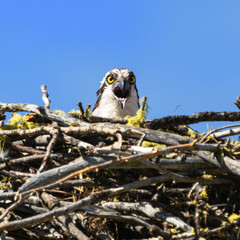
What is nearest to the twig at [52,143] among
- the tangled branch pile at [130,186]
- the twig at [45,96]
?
the tangled branch pile at [130,186]

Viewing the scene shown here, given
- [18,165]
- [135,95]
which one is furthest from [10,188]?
[135,95]

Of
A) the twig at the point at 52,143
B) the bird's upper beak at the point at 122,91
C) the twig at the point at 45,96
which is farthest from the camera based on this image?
the bird's upper beak at the point at 122,91

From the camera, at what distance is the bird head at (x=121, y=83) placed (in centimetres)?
650

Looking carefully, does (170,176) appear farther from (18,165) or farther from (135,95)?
(135,95)

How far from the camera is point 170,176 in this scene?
299cm

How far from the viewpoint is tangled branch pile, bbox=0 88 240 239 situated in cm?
282

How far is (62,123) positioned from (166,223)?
4.63 feet

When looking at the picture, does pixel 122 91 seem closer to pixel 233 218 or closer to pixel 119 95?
pixel 119 95

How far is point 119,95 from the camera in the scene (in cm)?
653

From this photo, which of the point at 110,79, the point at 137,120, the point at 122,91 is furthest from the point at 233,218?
the point at 110,79

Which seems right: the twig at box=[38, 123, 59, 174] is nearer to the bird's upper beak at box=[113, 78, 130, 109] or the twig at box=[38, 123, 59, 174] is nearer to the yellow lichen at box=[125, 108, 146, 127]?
the yellow lichen at box=[125, 108, 146, 127]

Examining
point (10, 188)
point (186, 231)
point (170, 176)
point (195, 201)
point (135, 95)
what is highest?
point (135, 95)

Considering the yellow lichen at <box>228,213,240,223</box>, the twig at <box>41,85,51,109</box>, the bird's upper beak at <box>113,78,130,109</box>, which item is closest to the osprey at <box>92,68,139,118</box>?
the bird's upper beak at <box>113,78,130,109</box>

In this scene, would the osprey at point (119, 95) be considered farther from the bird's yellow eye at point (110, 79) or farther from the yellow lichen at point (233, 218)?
the yellow lichen at point (233, 218)
